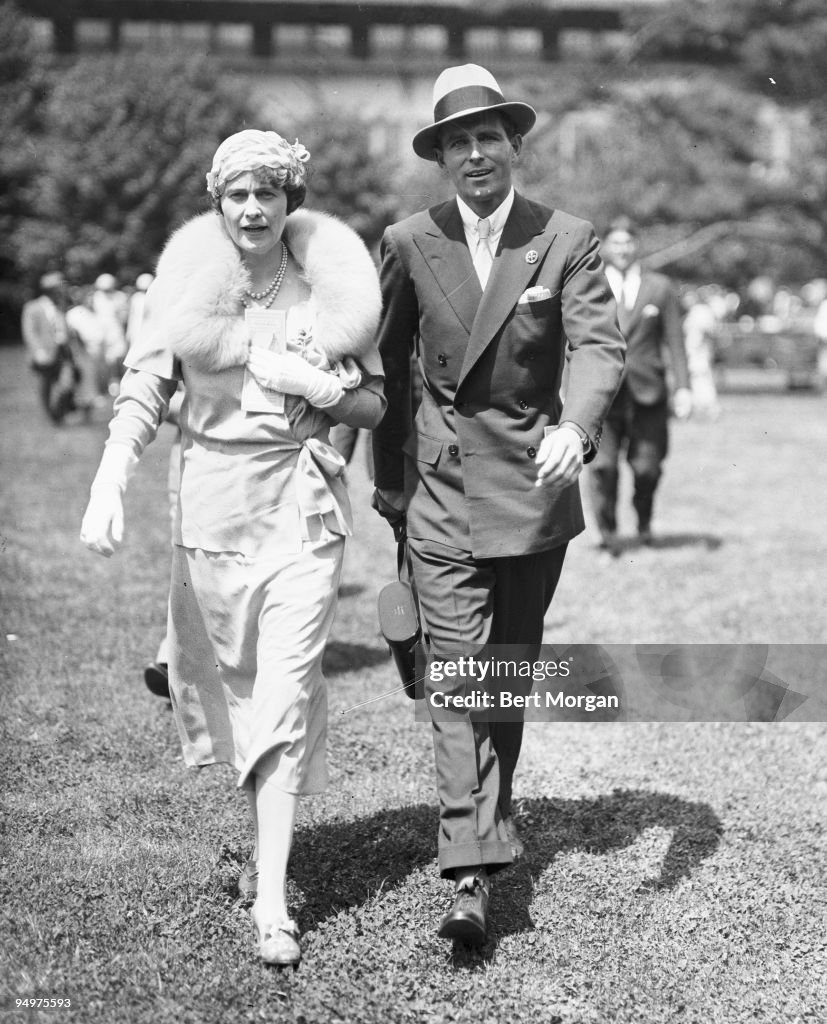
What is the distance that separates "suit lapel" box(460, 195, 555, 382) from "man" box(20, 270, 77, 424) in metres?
15.9

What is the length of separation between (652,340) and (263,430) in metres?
6.85

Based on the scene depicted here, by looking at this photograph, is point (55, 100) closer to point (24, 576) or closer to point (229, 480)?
point (24, 576)

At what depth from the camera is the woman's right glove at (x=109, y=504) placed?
352 centimetres

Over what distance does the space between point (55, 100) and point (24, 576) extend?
4056 cm

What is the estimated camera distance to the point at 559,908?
4.18m

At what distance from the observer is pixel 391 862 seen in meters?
4.44

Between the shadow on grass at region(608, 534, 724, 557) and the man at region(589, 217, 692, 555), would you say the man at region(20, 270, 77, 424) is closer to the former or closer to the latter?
the shadow on grass at region(608, 534, 724, 557)

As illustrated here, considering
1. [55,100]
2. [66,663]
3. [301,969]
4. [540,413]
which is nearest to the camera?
[301,969]

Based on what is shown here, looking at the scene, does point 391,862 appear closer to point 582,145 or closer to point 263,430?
point 263,430

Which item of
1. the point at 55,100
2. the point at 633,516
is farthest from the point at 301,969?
the point at 55,100

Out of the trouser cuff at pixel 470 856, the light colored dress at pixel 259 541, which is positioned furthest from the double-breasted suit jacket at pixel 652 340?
the trouser cuff at pixel 470 856

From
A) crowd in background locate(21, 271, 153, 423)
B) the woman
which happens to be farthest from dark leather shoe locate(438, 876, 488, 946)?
crowd in background locate(21, 271, 153, 423)

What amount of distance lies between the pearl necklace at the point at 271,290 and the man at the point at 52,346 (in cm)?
1579

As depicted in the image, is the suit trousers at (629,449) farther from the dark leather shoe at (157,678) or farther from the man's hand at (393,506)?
the man's hand at (393,506)
